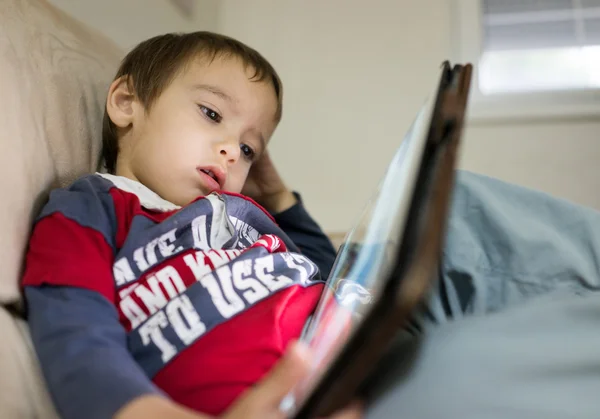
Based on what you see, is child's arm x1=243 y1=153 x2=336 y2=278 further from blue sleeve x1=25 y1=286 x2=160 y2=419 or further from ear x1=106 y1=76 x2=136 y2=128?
blue sleeve x1=25 y1=286 x2=160 y2=419

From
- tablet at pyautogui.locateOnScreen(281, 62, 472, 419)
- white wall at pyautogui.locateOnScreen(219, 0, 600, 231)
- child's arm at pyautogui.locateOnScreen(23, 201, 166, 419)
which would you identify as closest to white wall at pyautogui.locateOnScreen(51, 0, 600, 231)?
white wall at pyautogui.locateOnScreen(219, 0, 600, 231)

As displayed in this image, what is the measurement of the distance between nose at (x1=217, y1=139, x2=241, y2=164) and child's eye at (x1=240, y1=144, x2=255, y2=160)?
0.09 meters

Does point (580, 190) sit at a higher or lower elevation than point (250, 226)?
lower

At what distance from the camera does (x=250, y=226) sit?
76 cm

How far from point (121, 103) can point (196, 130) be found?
→ 0.15 m

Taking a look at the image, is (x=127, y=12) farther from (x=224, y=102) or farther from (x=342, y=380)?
(x=342, y=380)

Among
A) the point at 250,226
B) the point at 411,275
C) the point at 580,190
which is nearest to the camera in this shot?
the point at 411,275

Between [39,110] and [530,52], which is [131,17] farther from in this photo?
[530,52]

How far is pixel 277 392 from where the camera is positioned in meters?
0.33

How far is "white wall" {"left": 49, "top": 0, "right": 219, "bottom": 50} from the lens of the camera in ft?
3.65

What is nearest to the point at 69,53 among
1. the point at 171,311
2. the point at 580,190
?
the point at 171,311

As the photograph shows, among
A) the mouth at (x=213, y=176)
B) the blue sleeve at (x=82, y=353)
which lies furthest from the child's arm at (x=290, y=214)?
the blue sleeve at (x=82, y=353)

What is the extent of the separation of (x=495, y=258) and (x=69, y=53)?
62 centimetres

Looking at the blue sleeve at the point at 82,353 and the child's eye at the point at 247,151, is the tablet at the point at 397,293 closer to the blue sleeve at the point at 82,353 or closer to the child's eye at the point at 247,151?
the blue sleeve at the point at 82,353
